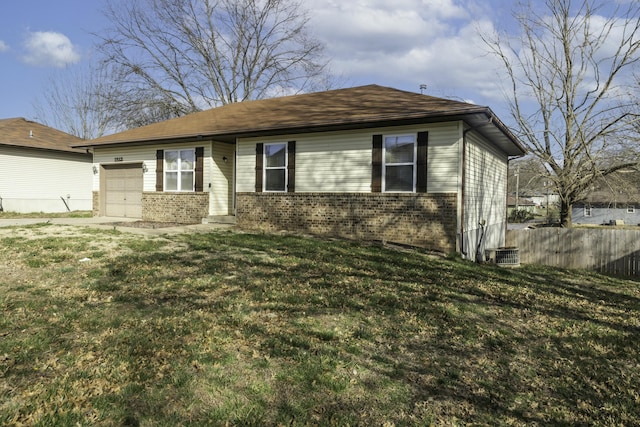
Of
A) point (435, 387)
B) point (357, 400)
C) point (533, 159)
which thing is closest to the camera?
point (357, 400)

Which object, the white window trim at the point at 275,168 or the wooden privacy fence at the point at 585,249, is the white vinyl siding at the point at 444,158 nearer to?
the white window trim at the point at 275,168

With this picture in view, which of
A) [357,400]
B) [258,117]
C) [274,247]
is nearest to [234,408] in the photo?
[357,400]

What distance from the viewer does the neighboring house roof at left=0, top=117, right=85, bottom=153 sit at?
67.9 ft

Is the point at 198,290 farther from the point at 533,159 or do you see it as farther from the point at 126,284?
the point at 533,159

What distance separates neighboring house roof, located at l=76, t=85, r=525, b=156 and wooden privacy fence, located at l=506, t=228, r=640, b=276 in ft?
11.8

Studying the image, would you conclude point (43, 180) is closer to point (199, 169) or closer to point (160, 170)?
point (160, 170)

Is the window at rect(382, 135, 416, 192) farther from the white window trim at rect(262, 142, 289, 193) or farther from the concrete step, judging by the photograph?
the concrete step

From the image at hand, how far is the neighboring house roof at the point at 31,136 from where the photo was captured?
20.7 metres

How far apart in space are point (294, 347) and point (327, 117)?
357 inches

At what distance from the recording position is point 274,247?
31.5 ft

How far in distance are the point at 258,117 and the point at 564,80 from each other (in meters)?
15.2

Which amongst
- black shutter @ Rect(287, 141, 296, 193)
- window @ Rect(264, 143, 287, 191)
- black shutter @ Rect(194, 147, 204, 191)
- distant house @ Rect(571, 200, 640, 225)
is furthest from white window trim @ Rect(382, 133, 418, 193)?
distant house @ Rect(571, 200, 640, 225)

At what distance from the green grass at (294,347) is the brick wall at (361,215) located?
3.24 meters

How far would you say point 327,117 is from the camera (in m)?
12.2
